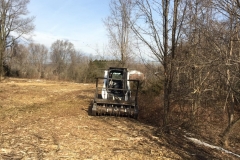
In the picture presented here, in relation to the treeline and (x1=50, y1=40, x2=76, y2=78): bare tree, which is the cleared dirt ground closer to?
the treeline

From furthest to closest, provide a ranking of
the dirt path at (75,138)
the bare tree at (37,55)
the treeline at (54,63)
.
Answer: the bare tree at (37,55)
the treeline at (54,63)
the dirt path at (75,138)

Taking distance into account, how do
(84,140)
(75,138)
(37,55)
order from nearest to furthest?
(84,140) → (75,138) → (37,55)

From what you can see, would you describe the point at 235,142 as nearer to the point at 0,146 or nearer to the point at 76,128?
the point at 76,128

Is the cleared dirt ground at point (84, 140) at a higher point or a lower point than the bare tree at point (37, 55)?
lower

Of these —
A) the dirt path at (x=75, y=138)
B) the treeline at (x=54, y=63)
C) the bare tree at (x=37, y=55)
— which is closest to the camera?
the dirt path at (x=75, y=138)

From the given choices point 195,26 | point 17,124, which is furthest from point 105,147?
point 195,26

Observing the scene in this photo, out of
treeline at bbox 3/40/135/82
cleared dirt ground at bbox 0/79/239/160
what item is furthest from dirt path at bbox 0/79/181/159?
treeline at bbox 3/40/135/82

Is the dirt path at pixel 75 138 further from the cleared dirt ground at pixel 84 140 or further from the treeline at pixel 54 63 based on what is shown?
the treeline at pixel 54 63

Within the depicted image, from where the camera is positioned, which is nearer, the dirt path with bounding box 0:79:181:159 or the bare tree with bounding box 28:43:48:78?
the dirt path with bounding box 0:79:181:159

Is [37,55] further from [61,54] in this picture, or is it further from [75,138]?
[75,138]

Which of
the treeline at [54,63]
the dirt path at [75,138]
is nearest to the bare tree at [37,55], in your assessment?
the treeline at [54,63]

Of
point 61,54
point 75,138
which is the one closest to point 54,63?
point 61,54

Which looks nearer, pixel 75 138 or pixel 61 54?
pixel 75 138

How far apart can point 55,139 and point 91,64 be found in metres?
28.8
